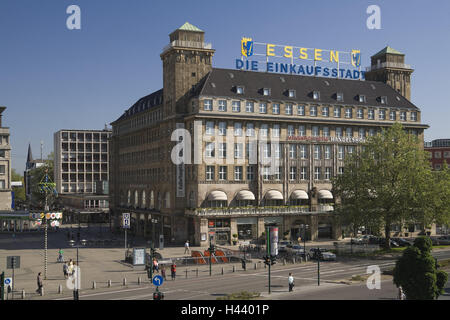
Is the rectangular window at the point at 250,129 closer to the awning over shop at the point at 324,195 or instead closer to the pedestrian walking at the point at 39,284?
the awning over shop at the point at 324,195

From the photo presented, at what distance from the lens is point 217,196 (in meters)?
83.8

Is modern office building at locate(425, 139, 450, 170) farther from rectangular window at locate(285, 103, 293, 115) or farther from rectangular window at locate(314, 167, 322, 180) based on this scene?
rectangular window at locate(285, 103, 293, 115)

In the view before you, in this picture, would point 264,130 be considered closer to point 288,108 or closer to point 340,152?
point 288,108

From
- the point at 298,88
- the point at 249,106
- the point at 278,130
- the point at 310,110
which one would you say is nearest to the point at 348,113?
the point at 310,110

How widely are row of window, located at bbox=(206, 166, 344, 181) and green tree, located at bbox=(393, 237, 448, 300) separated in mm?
52842

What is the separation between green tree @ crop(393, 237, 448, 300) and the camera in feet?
106

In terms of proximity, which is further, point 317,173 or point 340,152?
point 340,152

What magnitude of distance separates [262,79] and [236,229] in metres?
27.1

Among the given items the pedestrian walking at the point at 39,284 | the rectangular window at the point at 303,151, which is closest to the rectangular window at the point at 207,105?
the rectangular window at the point at 303,151

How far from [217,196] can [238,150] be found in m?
8.66

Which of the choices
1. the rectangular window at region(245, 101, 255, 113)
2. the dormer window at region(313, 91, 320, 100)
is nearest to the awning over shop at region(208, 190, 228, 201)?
the rectangular window at region(245, 101, 255, 113)

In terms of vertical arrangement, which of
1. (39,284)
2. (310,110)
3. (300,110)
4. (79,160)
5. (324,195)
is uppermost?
(310,110)

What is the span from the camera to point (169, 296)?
43281 millimetres
